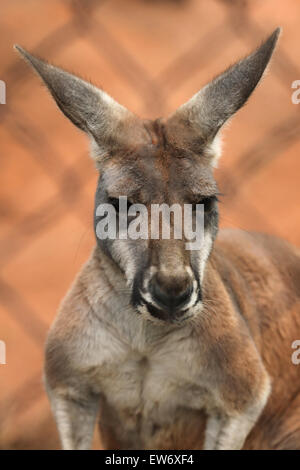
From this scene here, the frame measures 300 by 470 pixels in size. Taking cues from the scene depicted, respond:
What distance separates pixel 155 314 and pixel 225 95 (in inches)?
30.2

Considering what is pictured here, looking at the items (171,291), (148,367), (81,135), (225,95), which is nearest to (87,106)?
(225,95)

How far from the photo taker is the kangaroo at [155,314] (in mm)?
2469

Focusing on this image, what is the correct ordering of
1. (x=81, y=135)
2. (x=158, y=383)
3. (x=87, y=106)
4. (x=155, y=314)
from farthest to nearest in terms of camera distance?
1. (x=81, y=135)
2. (x=158, y=383)
3. (x=87, y=106)
4. (x=155, y=314)

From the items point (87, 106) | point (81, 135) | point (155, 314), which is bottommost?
point (155, 314)

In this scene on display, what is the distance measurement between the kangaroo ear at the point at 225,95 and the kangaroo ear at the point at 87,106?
18 centimetres

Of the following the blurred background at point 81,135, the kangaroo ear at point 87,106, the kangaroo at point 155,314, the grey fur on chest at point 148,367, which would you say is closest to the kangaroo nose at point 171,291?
the kangaroo at point 155,314

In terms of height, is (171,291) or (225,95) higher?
(225,95)

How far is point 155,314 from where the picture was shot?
7.86ft

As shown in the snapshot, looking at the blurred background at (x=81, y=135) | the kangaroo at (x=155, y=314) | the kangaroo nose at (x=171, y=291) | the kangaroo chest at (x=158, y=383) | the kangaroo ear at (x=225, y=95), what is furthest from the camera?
the blurred background at (x=81, y=135)

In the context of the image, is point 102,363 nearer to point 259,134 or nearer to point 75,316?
point 75,316

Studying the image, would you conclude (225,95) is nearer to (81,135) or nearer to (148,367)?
(148,367)

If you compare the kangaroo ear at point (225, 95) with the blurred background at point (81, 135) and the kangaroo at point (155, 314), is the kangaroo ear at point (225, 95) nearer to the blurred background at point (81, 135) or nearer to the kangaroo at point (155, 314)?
the kangaroo at point (155, 314)

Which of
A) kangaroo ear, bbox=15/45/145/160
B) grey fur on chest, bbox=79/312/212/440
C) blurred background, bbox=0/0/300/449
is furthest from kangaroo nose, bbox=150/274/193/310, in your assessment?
blurred background, bbox=0/0/300/449

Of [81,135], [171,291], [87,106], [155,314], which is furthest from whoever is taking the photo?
[81,135]
